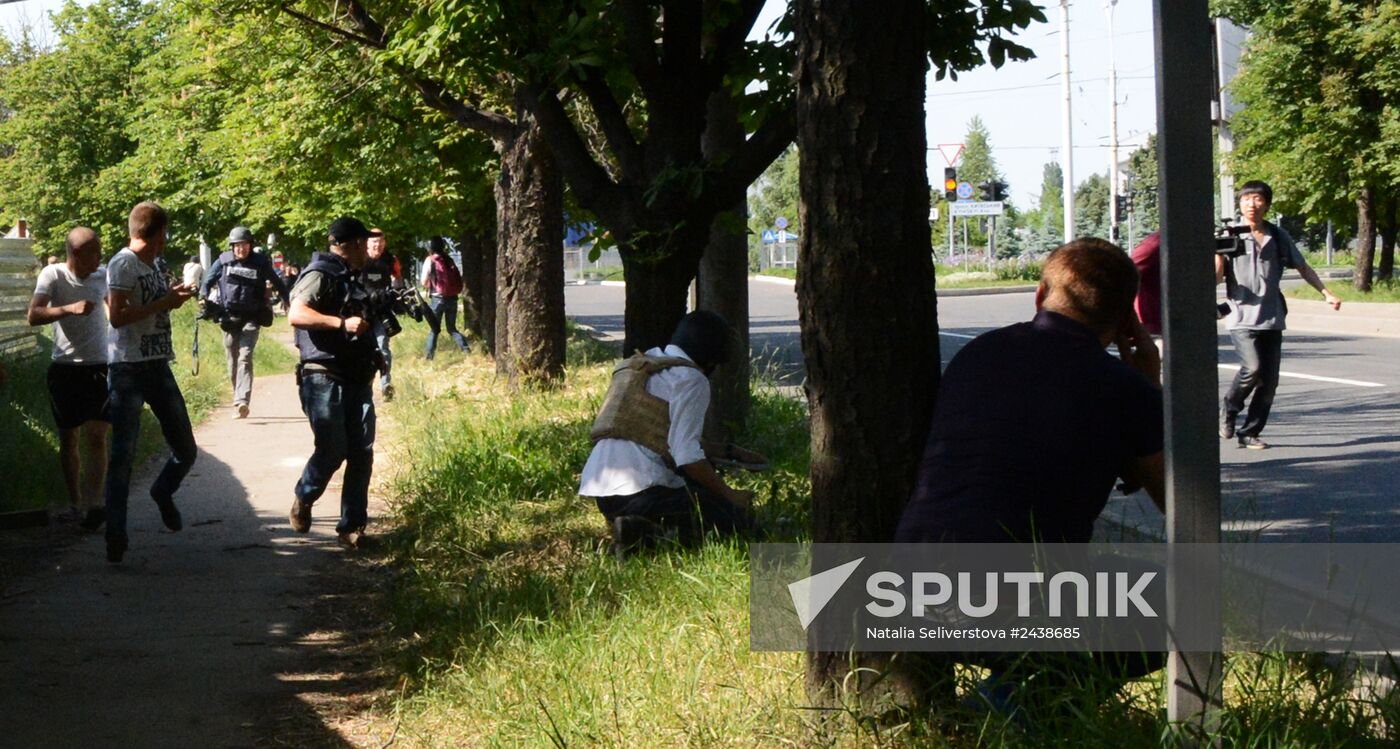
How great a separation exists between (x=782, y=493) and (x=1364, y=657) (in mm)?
3976

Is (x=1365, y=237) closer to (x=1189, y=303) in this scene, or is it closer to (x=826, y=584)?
(x=826, y=584)

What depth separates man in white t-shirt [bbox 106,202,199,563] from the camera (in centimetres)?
841

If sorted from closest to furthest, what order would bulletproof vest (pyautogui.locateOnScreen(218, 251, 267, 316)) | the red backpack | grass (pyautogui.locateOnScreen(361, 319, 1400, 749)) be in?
grass (pyautogui.locateOnScreen(361, 319, 1400, 749)), bulletproof vest (pyautogui.locateOnScreen(218, 251, 267, 316)), the red backpack

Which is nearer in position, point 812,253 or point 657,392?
point 812,253

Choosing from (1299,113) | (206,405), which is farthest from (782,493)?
(1299,113)

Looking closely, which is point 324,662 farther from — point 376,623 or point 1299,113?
point 1299,113

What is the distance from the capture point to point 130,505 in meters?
10.7

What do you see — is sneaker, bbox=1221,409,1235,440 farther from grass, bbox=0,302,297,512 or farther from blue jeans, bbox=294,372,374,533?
grass, bbox=0,302,297,512

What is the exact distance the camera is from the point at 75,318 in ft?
31.1

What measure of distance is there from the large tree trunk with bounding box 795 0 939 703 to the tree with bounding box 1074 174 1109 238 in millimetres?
95726

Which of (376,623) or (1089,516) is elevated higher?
(1089,516)

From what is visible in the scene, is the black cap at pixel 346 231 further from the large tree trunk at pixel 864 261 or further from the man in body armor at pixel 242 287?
the man in body armor at pixel 242 287

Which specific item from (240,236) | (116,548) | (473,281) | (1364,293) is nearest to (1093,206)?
(1364,293)

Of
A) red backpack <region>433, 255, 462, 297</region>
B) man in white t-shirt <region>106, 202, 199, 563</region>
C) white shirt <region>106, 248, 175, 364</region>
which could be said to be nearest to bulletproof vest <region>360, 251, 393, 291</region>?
man in white t-shirt <region>106, 202, 199, 563</region>
